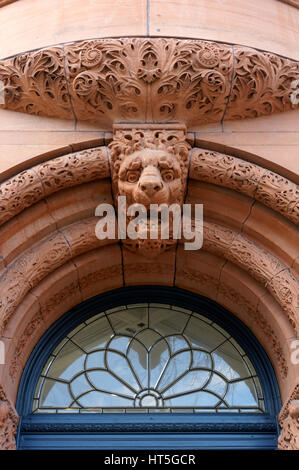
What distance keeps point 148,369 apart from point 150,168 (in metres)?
1.88

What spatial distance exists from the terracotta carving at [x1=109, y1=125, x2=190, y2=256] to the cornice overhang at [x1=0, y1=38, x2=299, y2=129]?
0.69 ft

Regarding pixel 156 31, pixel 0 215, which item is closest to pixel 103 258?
pixel 0 215

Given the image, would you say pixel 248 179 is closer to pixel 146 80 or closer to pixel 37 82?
pixel 146 80

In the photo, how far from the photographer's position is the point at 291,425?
541 centimetres

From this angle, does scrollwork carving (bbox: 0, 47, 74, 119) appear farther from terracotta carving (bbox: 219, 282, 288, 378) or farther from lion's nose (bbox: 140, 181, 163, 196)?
terracotta carving (bbox: 219, 282, 288, 378)

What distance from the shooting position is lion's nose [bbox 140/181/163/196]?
575 cm

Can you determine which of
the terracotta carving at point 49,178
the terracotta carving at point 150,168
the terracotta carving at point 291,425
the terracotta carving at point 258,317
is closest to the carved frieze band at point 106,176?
the terracotta carving at point 49,178

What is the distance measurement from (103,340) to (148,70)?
254 cm

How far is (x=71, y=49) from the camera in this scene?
612cm

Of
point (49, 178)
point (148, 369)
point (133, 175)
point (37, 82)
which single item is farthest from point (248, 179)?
point (37, 82)

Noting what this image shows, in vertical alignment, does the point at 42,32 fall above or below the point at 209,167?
above

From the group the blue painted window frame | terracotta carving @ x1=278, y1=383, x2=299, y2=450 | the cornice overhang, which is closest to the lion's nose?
the cornice overhang

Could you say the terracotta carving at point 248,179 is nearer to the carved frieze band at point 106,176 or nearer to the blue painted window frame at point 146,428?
the carved frieze band at point 106,176
